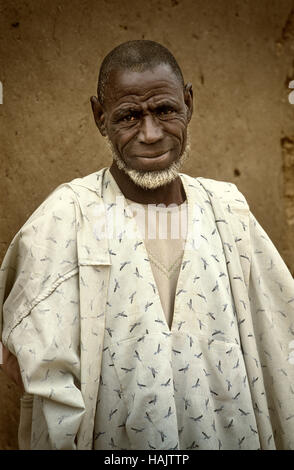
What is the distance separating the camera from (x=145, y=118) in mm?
2227

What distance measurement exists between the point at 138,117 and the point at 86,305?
718 mm

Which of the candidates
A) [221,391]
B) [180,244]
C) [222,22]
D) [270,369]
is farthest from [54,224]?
[222,22]

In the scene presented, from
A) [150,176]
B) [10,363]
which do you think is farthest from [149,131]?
[10,363]

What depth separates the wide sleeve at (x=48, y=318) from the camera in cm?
202

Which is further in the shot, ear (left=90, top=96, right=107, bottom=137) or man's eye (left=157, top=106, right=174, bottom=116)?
ear (left=90, top=96, right=107, bottom=137)

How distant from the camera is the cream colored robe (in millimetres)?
2047

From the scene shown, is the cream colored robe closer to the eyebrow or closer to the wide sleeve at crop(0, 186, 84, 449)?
the wide sleeve at crop(0, 186, 84, 449)

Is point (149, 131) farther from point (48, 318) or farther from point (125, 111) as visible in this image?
point (48, 318)

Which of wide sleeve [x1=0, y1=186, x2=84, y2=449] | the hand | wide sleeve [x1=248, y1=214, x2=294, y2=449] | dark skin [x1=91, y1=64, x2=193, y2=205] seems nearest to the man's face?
dark skin [x1=91, y1=64, x2=193, y2=205]

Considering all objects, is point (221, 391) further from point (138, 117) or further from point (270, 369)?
point (138, 117)

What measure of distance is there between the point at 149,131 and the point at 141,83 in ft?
0.58

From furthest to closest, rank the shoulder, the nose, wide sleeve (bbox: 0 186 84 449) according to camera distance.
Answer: the shoulder → the nose → wide sleeve (bbox: 0 186 84 449)

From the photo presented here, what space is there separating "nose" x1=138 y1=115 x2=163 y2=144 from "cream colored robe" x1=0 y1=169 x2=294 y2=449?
0.82 ft

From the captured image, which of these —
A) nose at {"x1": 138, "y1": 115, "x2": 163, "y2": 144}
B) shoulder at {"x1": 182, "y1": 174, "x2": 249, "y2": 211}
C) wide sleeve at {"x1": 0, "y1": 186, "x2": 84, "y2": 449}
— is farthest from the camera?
shoulder at {"x1": 182, "y1": 174, "x2": 249, "y2": 211}
